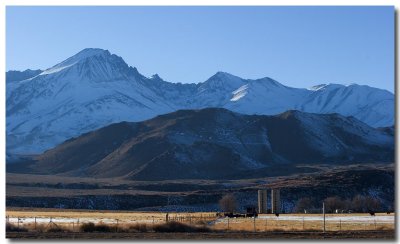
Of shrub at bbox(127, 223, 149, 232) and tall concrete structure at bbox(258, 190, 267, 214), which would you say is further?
tall concrete structure at bbox(258, 190, 267, 214)

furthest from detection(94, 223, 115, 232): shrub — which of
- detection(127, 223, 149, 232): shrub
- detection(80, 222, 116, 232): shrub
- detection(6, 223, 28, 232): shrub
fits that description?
detection(6, 223, 28, 232): shrub

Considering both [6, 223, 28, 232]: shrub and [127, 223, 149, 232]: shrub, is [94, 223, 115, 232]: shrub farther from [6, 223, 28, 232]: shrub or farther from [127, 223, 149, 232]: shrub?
[6, 223, 28, 232]: shrub

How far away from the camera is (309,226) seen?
52.3 meters

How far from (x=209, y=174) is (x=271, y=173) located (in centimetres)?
1824

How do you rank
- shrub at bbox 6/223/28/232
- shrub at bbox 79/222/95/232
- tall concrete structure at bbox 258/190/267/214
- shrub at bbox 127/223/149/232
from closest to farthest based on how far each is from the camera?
shrub at bbox 6/223/28/232, shrub at bbox 79/222/95/232, shrub at bbox 127/223/149/232, tall concrete structure at bbox 258/190/267/214

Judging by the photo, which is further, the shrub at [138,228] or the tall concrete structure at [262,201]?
the tall concrete structure at [262,201]

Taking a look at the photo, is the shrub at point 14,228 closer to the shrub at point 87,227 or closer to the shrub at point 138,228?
the shrub at point 87,227

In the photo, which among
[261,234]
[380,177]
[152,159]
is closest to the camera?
[261,234]

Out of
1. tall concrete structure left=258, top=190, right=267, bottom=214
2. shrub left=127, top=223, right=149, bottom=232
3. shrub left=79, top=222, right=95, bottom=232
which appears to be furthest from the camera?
tall concrete structure left=258, top=190, right=267, bottom=214

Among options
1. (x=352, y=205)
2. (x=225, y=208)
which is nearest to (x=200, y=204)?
(x=225, y=208)

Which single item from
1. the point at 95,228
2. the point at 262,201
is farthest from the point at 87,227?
the point at 262,201

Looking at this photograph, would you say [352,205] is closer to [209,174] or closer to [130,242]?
[130,242]

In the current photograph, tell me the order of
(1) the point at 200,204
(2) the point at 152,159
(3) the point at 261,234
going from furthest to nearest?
(2) the point at 152,159, (1) the point at 200,204, (3) the point at 261,234

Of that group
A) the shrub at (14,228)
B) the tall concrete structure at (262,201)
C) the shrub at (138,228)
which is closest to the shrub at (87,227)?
the shrub at (138,228)
